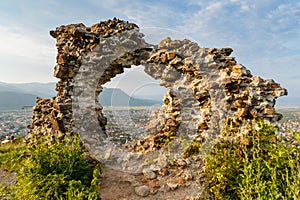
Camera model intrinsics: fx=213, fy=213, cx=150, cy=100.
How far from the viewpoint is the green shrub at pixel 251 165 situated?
3596 mm

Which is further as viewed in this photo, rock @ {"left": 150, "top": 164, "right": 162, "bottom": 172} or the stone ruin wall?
the stone ruin wall

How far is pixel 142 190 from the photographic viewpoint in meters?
5.17

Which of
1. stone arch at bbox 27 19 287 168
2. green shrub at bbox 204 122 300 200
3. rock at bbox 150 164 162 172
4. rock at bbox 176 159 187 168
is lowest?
rock at bbox 150 164 162 172

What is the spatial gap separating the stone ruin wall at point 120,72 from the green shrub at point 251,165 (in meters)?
1.67

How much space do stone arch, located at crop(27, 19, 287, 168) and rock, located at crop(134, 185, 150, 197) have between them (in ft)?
7.00

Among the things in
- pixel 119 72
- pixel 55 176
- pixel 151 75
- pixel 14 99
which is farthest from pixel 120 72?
pixel 14 99

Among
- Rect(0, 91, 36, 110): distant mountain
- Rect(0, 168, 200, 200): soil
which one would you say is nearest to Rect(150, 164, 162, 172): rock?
Rect(0, 168, 200, 200): soil

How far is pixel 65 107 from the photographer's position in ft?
23.2

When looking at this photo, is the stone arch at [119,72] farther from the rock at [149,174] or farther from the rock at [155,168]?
the rock at [149,174]

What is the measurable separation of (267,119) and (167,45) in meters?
3.96

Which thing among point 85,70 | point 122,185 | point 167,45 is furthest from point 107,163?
point 167,45

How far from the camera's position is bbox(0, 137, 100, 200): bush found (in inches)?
147

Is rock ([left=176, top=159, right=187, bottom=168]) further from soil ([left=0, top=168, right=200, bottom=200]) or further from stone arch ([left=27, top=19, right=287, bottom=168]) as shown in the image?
stone arch ([left=27, top=19, right=287, bottom=168])

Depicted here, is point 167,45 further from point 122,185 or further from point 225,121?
point 122,185
